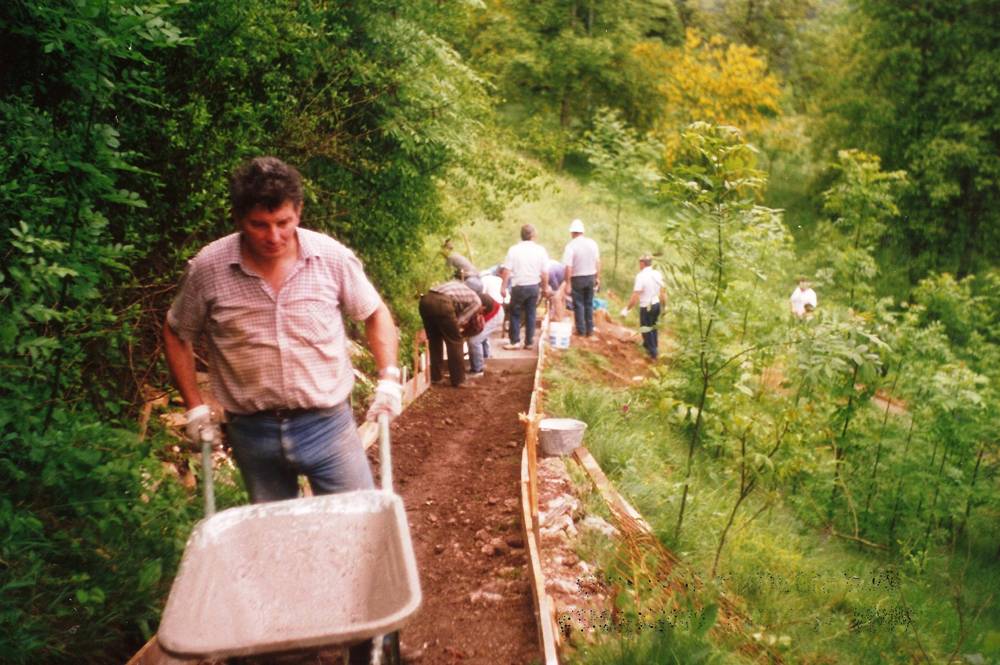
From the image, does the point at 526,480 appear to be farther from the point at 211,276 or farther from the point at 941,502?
the point at 941,502

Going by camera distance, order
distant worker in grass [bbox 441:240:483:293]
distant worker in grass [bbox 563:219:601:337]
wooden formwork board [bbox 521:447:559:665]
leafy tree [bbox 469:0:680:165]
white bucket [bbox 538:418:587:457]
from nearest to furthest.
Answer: wooden formwork board [bbox 521:447:559:665], white bucket [bbox 538:418:587:457], distant worker in grass [bbox 441:240:483:293], distant worker in grass [bbox 563:219:601:337], leafy tree [bbox 469:0:680:165]

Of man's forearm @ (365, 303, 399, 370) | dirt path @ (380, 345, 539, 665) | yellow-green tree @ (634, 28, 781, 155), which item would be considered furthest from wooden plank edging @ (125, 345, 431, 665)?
yellow-green tree @ (634, 28, 781, 155)

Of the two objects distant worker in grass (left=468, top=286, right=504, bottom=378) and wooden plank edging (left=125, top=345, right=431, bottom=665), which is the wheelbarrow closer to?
wooden plank edging (left=125, top=345, right=431, bottom=665)

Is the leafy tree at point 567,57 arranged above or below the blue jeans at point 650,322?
above

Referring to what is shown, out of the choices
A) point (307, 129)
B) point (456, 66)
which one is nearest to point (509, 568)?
point (307, 129)

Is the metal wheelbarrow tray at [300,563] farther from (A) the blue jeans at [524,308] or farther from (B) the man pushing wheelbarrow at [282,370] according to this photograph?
(A) the blue jeans at [524,308]

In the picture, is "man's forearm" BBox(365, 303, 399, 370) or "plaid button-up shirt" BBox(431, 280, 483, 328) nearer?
"man's forearm" BBox(365, 303, 399, 370)

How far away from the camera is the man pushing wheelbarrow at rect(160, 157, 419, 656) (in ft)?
9.47

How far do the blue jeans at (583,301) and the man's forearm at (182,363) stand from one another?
1023 cm

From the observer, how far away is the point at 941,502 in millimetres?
10531

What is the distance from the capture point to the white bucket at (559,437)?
23.0 ft

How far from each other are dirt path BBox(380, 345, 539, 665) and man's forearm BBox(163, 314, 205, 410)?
6.32 ft

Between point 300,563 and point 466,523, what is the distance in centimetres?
309

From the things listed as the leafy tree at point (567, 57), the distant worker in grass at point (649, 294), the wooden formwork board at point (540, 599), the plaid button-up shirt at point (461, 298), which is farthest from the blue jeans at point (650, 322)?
the leafy tree at point (567, 57)
